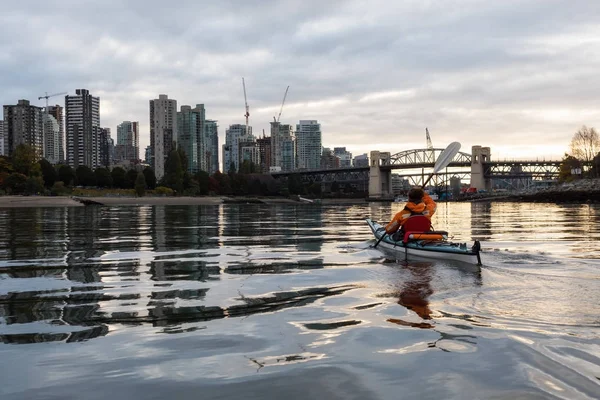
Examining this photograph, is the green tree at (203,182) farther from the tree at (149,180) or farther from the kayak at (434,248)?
the kayak at (434,248)

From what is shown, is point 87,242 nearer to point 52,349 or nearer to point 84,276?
point 84,276

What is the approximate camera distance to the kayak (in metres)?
14.0

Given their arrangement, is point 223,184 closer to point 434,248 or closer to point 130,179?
point 130,179

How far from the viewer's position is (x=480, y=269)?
13469 millimetres

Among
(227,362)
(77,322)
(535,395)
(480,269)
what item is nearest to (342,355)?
(227,362)

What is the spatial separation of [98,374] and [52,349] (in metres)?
1.24

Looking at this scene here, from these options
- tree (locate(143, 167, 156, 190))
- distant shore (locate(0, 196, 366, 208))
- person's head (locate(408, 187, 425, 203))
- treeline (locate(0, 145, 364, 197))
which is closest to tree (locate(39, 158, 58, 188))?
treeline (locate(0, 145, 364, 197))

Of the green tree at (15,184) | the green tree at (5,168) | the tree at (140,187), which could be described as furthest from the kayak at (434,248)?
the green tree at (5,168)

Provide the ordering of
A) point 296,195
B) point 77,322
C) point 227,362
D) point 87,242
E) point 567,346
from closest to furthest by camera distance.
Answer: point 227,362, point 567,346, point 77,322, point 87,242, point 296,195

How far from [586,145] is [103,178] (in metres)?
107

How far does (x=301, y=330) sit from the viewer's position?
25.1 feet

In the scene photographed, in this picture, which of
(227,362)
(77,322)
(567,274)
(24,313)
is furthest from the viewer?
(567,274)

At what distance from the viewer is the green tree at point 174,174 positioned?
125500mm

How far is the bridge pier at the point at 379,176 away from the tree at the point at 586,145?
63377 millimetres
